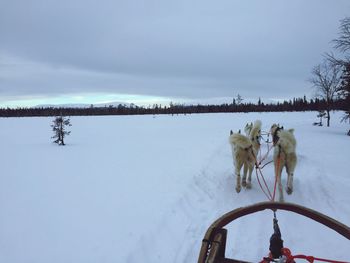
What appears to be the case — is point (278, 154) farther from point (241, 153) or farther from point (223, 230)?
point (223, 230)

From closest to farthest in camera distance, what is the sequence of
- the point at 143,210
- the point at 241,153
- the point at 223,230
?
the point at 223,230 < the point at 143,210 < the point at 241,153

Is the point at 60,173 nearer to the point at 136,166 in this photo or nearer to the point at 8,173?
the point at 8,173

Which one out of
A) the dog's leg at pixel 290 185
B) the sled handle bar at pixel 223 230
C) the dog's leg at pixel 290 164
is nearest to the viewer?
the sled handle bar at pixel 223 230

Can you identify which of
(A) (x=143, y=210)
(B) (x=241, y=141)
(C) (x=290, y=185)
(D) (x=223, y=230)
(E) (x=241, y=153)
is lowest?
(A) (x=143, y=210)

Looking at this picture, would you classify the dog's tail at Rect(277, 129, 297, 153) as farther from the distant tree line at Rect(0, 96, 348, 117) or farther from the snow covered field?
the distant tree line at Rect(0, 96, 348, 117)

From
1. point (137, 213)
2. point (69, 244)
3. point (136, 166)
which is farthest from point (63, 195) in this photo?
point (136, 166)

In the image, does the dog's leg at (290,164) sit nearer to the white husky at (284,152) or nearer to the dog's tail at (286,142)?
the white husky at (284,152)

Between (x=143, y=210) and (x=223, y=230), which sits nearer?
(x=223, y=230)

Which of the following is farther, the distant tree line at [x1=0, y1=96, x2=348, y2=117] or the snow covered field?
the distant tree line at [x1=0, y1=96, x2=348, y2=117]

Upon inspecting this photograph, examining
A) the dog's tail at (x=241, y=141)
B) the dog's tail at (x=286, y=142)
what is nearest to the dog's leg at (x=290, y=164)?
the dog's tail at (x=286, y=142)

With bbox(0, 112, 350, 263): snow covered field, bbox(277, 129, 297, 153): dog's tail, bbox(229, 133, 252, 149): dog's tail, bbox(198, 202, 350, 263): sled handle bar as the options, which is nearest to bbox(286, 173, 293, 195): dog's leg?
bbox(0, 112, 350, 263): snow covered field

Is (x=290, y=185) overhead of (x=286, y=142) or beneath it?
beneath

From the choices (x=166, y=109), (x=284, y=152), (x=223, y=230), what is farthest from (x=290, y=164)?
(x=166, y=109)

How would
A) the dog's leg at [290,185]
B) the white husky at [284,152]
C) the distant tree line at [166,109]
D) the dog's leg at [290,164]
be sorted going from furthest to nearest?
the distant tree line at [166,109] < the dog's leg at [290,185] < the dog's leg at [290,164] < the white husky at [284,152]
